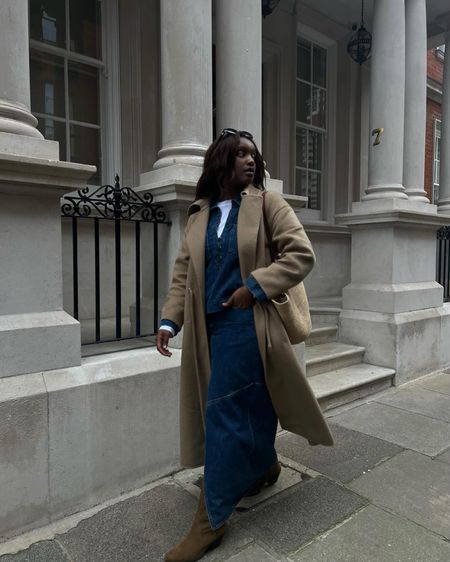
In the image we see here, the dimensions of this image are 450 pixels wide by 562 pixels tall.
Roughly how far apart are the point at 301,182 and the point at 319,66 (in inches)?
82.9

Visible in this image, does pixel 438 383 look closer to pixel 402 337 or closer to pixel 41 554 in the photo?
pixel 402 337

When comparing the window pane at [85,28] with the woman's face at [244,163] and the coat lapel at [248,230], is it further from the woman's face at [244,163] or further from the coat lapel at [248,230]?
the coat lapel at [248,230]

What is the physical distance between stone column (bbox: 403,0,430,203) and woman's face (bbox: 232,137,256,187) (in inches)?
159

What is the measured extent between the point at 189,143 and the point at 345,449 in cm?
259

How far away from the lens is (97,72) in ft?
17.6


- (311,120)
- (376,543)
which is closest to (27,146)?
(376,543)

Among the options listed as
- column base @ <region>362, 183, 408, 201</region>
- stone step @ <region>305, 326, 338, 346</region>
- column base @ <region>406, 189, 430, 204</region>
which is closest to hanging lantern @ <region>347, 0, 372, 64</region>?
column base @ <region>406, 189, 430, 204</region>

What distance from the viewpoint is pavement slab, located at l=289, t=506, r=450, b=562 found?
2285mm

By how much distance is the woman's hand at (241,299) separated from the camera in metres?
2.18

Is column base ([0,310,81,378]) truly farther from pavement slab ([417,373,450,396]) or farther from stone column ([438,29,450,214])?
stone column ([438,29,450,214])

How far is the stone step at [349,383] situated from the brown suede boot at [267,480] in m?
1.37

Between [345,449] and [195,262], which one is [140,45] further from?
[345,449]

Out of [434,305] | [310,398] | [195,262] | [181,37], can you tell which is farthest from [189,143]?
[434,305]

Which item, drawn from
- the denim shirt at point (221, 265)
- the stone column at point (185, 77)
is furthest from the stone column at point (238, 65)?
the denim shirt at point (221, 265)
